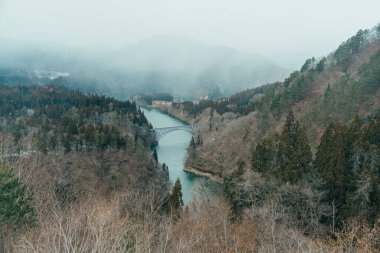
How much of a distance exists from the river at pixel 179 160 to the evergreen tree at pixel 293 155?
7.56 metres

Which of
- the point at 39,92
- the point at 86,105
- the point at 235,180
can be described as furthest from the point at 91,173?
the point at 39,92

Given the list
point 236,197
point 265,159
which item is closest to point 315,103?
point 265,159

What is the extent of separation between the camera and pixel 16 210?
16328 mm

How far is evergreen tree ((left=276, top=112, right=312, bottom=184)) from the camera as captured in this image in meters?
26.3

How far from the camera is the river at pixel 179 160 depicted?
40.6 meters

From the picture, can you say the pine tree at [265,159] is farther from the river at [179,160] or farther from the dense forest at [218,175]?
the river at [179,160]

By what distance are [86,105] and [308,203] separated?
197ft

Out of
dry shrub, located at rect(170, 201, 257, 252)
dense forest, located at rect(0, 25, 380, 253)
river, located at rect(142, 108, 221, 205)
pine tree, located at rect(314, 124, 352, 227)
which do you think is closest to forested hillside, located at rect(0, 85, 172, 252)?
dense forest, located at rect(0, 25, 380, 253)

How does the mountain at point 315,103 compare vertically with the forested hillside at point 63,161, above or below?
above

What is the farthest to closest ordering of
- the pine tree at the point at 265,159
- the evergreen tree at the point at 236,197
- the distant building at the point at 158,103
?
the distant building at the point at 158,103, the pine tree at the point at 265,159, the evergreen tree at the point at 236,197

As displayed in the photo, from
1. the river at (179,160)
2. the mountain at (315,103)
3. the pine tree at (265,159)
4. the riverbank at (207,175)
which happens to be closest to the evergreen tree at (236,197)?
the pine tree at (265,159)

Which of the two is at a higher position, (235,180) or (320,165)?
(320,165)

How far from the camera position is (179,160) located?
64.8 m

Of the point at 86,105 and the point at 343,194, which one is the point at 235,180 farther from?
the point at 86,105
